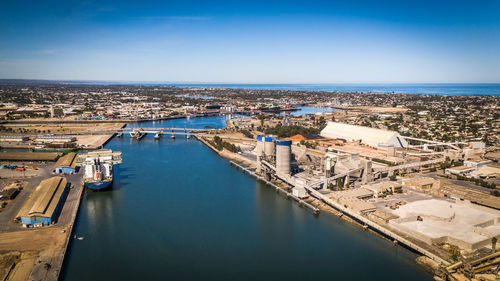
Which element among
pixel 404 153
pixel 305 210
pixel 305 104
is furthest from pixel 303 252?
pixel 305 104

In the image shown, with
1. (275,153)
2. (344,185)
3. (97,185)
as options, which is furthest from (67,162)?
(344,185)

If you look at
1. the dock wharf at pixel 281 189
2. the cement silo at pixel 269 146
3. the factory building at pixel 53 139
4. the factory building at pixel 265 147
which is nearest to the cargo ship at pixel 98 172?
the dock wharf at pixel 281 189

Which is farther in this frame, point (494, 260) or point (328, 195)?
point (328, 195)

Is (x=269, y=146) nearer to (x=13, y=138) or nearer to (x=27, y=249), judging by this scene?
(x=27, y=249)

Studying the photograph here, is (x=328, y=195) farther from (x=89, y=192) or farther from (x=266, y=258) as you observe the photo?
(x=89, y=192)

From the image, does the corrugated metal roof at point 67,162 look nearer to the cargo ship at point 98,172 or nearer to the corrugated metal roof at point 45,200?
the cargo ship at point 98,172

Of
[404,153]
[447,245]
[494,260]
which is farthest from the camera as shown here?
[404,153]

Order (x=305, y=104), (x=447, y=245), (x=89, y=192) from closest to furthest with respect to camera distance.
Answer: (x=447, y=245) < (x=89, y=192) < (x=305, y=104)
